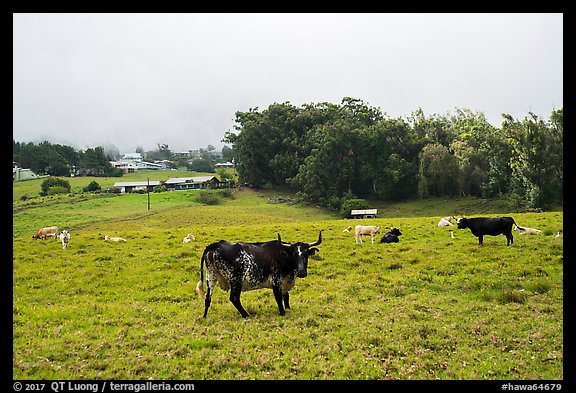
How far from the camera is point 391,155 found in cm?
7050

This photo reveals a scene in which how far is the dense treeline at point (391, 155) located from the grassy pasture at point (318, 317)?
119 ft

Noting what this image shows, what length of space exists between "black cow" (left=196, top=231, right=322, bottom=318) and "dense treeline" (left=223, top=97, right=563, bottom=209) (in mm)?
47491

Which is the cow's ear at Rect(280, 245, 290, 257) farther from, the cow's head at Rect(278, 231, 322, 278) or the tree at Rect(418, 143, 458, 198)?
the tree at Rect(418, 143, 458, 198)

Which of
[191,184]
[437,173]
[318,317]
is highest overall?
[437,173]

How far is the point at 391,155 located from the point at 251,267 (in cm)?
6432

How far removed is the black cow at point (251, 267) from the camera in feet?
31.2

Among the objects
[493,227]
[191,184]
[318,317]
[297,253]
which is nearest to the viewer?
[318,317]

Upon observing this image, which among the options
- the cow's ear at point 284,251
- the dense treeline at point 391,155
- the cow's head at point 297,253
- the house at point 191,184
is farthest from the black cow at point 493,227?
the house at point 191,184

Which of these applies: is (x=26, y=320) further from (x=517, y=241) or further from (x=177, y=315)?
(x=517, y=241)

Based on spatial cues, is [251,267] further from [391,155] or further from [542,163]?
[391,155]

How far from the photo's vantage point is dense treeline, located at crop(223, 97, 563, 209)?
49969 mm

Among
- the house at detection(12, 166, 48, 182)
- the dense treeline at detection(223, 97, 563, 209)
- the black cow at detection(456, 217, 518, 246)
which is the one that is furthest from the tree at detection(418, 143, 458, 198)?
the house at detection(12, 166, 48, 182)

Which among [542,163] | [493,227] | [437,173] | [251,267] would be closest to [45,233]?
[251,267]

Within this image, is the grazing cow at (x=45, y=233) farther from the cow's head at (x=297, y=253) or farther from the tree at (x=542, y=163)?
the tree at (x=542, y=163)
